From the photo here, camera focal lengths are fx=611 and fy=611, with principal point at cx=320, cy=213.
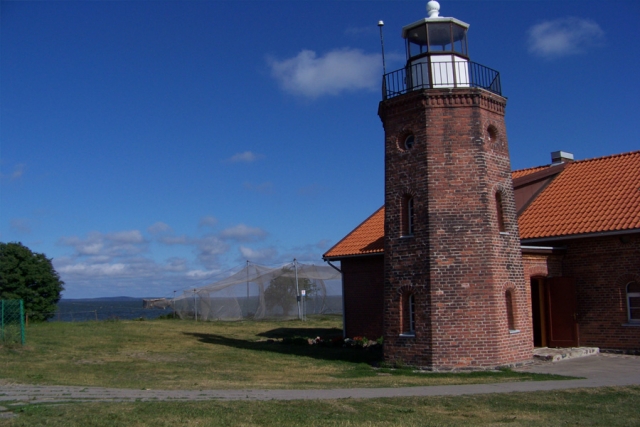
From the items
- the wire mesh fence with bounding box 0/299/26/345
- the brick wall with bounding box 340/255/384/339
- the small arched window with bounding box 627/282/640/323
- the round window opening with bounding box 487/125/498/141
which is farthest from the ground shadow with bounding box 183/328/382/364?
the small arched window with bounding box 627/282/640/323

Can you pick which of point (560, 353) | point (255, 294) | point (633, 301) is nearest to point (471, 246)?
point (560, 353)

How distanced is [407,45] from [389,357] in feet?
26.9

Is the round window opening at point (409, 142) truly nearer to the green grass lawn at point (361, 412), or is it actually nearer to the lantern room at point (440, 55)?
the lantern room at point (440, 55)

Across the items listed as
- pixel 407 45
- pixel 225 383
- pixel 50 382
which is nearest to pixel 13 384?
pixel 50 382

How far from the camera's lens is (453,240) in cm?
1492

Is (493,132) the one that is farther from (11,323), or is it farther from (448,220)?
(11,323)

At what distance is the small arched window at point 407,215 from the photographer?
1588 cm

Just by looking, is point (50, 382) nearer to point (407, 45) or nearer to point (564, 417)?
point (564, 417)

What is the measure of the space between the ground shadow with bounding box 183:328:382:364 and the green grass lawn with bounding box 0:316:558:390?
0.10ft

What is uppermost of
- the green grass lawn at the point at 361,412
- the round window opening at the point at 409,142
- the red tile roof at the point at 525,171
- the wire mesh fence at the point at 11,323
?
the red tile roof at the point at 525,171

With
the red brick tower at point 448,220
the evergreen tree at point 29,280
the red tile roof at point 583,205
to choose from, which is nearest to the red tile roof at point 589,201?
the red tile roof at point 583,205

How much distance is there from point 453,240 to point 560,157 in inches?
388

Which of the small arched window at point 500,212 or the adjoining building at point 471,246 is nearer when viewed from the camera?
the adjoining building at point 471,246

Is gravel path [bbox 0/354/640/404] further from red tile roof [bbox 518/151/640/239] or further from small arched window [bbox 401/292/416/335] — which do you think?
red tile roof [bbox 518/151/640/239]
